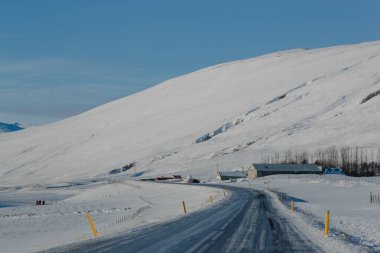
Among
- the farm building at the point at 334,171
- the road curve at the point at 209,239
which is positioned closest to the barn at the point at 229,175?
the farm building at the point at 334,171

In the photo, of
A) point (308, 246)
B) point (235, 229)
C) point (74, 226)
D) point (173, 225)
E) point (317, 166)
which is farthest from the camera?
point (317, 166)

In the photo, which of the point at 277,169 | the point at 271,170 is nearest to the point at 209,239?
the point at 271,170

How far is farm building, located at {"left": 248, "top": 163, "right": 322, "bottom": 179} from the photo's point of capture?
436 feet

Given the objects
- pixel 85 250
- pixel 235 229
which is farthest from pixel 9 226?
pixel 85 250

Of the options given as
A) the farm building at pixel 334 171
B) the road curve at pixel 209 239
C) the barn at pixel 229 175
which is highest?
the farm building at pixel 334 171

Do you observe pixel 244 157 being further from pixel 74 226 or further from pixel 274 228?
pixel 274 228

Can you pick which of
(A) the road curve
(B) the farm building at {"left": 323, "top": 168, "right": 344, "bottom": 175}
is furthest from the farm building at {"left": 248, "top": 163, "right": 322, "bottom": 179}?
(A) the road curve

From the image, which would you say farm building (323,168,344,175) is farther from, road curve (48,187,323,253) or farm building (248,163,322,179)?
road curve (48,187,323,253)

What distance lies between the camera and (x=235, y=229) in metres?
23.8

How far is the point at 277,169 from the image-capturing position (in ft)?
448

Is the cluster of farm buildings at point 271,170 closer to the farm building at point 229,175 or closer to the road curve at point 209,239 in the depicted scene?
the farm building at point 229,175

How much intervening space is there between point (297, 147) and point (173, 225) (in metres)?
161

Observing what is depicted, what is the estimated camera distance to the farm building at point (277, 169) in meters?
133

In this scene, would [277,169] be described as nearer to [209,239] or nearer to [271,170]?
[271,170]
